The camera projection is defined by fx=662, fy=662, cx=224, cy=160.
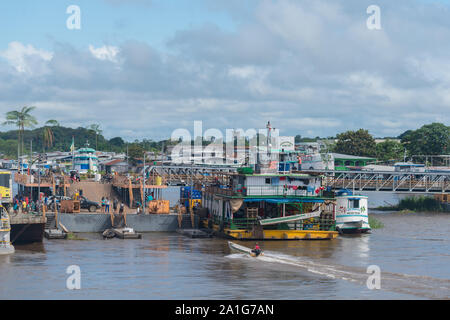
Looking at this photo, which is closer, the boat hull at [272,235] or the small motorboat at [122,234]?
the boat hull at [272,235]

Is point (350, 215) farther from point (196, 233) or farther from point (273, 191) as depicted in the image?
point (196, 233)

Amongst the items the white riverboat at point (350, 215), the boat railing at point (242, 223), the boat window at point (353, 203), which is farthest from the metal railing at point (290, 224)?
the boat window at point (353, 203)

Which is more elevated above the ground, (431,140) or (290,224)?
(431,140)

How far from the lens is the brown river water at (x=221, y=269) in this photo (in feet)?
115

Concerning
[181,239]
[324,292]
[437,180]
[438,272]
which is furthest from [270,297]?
[437,180]

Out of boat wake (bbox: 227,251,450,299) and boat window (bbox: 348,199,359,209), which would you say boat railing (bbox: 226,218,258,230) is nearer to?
boat wake (bbox: 227,251,450,299)

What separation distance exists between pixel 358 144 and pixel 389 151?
11078 mm

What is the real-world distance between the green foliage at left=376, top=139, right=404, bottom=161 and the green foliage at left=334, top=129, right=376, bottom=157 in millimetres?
5229

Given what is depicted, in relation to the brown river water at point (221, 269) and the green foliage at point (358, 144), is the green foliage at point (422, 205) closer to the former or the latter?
the brown river water at point (221, 269)

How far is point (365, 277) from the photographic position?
3928 centimetres

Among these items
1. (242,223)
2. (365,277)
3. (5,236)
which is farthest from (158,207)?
(365,277)

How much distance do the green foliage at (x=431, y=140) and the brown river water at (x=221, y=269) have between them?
9607cm

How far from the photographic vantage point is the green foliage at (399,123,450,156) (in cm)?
15000
